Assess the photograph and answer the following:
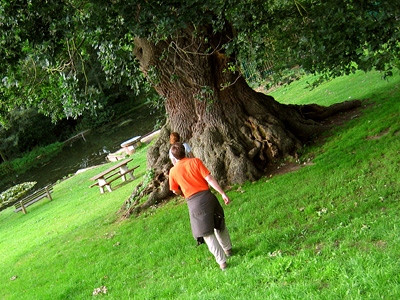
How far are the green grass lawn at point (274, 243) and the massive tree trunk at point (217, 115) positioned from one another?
680 mm

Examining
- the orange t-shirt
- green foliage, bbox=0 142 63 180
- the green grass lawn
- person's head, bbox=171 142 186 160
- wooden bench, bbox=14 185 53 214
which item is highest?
green foliage, bbox=0 142 63 180

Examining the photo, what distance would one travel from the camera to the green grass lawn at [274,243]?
4262 mm

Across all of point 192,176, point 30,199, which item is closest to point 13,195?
point 30,199

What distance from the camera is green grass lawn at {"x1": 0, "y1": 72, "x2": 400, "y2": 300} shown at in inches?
168

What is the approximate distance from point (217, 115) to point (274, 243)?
16.7 ft

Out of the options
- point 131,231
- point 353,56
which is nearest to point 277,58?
point 353,56

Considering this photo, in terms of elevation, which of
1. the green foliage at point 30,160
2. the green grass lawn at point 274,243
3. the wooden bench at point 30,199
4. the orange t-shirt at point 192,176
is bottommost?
the green grass lawn at point 274,243

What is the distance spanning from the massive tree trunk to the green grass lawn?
0.68 meters

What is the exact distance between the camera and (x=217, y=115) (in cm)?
1010

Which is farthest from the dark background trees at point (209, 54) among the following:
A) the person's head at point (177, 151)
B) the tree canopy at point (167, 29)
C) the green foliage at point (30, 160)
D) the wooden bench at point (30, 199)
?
the green foliage at point (30, 160)

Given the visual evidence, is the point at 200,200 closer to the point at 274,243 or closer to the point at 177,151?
the point at 177,151

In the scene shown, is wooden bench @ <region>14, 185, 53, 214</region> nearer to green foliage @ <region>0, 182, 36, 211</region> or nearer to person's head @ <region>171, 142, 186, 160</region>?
green foliage @ <region>0, 182, 36, 211</region>

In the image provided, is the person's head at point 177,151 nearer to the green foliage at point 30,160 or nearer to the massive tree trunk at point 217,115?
the massive tree trunk at point 217,115

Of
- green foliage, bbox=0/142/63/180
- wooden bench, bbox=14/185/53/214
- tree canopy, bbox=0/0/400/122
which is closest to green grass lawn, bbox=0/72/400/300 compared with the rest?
tree canopy, bbox=0/0/400/122
